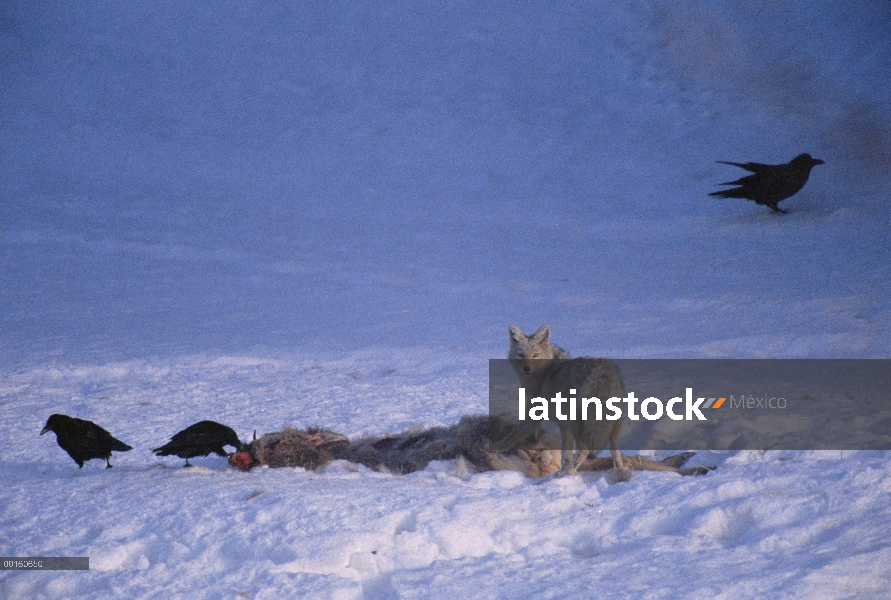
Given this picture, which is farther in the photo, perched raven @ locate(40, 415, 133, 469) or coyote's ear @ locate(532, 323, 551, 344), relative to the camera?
coyote's ear @ locate(532, 323, 551, 344)

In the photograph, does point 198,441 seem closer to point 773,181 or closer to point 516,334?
point 516,334

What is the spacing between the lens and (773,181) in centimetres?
1350

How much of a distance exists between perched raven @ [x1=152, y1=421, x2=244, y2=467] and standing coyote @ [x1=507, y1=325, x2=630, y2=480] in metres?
1.72

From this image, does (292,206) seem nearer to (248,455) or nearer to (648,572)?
(248,455)

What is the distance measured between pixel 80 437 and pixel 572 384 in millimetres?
2736

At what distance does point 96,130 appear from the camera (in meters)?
20.0

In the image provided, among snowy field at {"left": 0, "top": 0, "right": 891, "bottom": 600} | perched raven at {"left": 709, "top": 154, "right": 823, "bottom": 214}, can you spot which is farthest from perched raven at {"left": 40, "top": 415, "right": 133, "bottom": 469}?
perched raven at {"left": 709, "top": 154, "right": 823, "bottom": 214}

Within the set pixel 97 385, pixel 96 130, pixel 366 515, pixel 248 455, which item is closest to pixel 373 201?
pixel 96 130

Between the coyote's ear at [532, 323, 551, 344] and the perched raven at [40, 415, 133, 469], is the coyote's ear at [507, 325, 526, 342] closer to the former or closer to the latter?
the coyote's ear at [532, 323, 551, 344]

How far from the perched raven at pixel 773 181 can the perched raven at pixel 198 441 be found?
10.3 m

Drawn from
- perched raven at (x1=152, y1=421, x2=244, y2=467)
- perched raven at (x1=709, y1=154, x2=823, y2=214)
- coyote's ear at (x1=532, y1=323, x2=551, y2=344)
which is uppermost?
perched raven at (x1=709, y1=154, x2=823, y2=214)

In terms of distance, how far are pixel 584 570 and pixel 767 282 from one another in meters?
8.10

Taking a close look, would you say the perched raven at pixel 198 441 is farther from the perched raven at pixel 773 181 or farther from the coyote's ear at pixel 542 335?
the perched raven at pixel 773 181

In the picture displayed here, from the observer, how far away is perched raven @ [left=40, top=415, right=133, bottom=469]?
4828 mm
